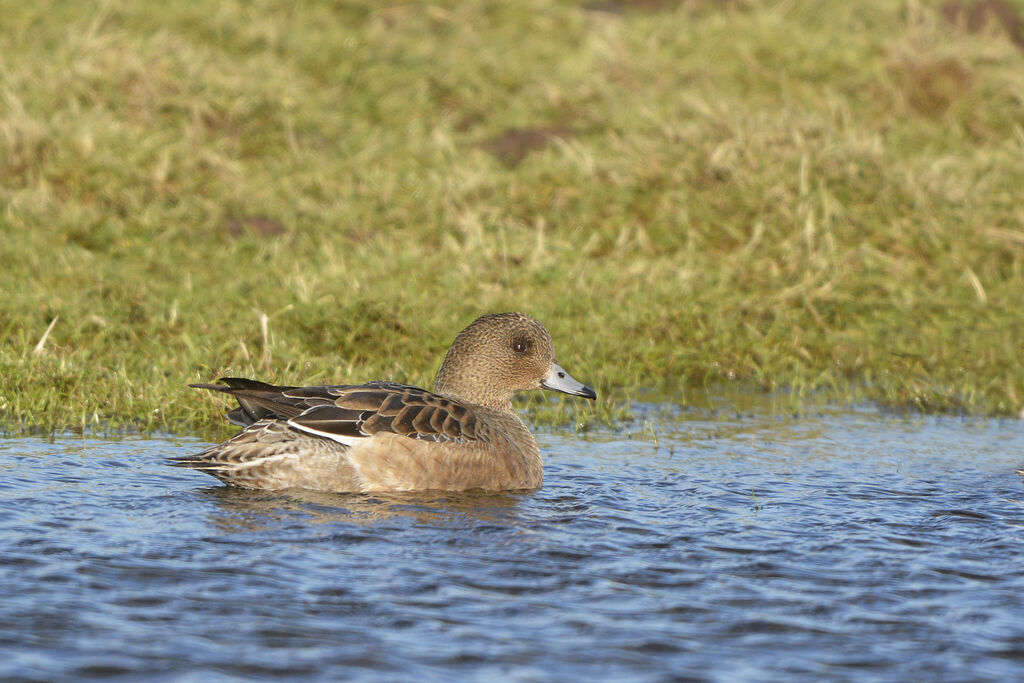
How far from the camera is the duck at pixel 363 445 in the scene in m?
5.74

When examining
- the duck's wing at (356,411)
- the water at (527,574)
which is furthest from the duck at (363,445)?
the water at (527,574)

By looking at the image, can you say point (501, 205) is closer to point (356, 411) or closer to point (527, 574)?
point (356, 411)

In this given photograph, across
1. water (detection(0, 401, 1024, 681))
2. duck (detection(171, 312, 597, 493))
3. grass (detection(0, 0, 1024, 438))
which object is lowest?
water (detection(0, 401, 1024, 681))

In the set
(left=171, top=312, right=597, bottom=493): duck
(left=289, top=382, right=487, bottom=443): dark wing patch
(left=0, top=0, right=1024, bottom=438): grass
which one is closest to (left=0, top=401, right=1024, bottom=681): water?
(left=171, top=312, right=597, bottom=493): duck

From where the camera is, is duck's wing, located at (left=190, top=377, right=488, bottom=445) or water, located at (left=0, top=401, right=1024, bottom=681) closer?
water, located at (left=0, top=401, right=1024, bottom=681)

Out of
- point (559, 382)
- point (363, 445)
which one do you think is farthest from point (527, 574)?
point (559, 382)

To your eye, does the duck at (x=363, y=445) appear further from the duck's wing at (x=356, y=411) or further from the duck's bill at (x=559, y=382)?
the duck's bill at (x=559, y=382)

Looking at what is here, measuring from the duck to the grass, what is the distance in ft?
4.26

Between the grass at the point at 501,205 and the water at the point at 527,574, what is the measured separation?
5.10ft

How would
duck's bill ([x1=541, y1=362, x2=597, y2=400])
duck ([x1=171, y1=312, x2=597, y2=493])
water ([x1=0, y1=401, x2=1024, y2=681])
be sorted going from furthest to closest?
duck's bill ([x1=541, y1=362, x2=597, y2=400]) < duck ([x1=171, y1=312, x2=597, y2=493]) < water ([x1=0, y1=401, x2=1024, y2=681])

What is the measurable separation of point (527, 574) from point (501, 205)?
251 inches

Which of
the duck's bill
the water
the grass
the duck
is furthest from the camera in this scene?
the grass

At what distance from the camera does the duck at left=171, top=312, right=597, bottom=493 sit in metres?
5.74

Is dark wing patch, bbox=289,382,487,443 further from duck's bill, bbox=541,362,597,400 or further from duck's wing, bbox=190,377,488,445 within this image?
duck's bill, bbox=541,362,597,400
